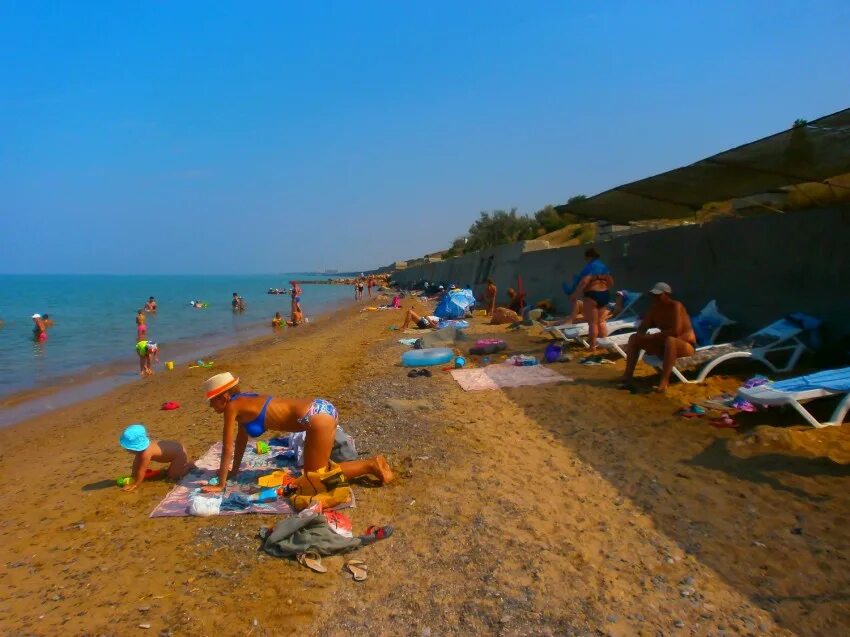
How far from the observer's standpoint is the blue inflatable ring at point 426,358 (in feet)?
Result: 30.9

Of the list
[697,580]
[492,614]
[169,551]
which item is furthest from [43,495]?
[697,580]

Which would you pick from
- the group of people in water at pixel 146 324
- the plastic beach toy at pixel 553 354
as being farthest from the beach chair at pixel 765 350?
the group of people in water at pixel 146 324

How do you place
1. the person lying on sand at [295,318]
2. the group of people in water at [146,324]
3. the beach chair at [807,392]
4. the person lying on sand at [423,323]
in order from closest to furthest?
the beach chair at [807,392], the group of people in water at [146,324], the person lying on sand at [423,323], the person lying on sand at [295,318]

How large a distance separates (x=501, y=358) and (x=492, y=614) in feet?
21.8

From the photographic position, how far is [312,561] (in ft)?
10.6

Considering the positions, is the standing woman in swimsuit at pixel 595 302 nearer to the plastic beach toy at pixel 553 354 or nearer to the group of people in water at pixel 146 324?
the plastic beach toy at pixel 553 354

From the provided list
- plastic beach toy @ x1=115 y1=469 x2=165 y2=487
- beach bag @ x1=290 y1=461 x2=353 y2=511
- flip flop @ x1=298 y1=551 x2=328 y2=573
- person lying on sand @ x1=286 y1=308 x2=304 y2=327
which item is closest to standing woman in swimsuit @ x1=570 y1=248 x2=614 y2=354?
beach bag @ x1=290 y1=461 x2=353 y2=511

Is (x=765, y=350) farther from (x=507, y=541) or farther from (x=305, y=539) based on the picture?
(x=305, y=539)

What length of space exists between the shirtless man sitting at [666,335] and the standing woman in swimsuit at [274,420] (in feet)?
12.3

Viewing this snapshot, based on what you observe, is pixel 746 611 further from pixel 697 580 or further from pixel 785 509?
pixel 785 509

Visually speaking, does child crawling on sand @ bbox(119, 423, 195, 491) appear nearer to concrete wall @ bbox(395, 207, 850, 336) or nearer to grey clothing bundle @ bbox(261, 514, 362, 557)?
grey clothing bundle @ bbox(261, 514, 362, 557)

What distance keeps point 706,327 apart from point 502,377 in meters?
2.94

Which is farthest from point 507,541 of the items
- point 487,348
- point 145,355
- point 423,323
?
point 145,355

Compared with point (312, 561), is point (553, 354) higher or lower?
higher
